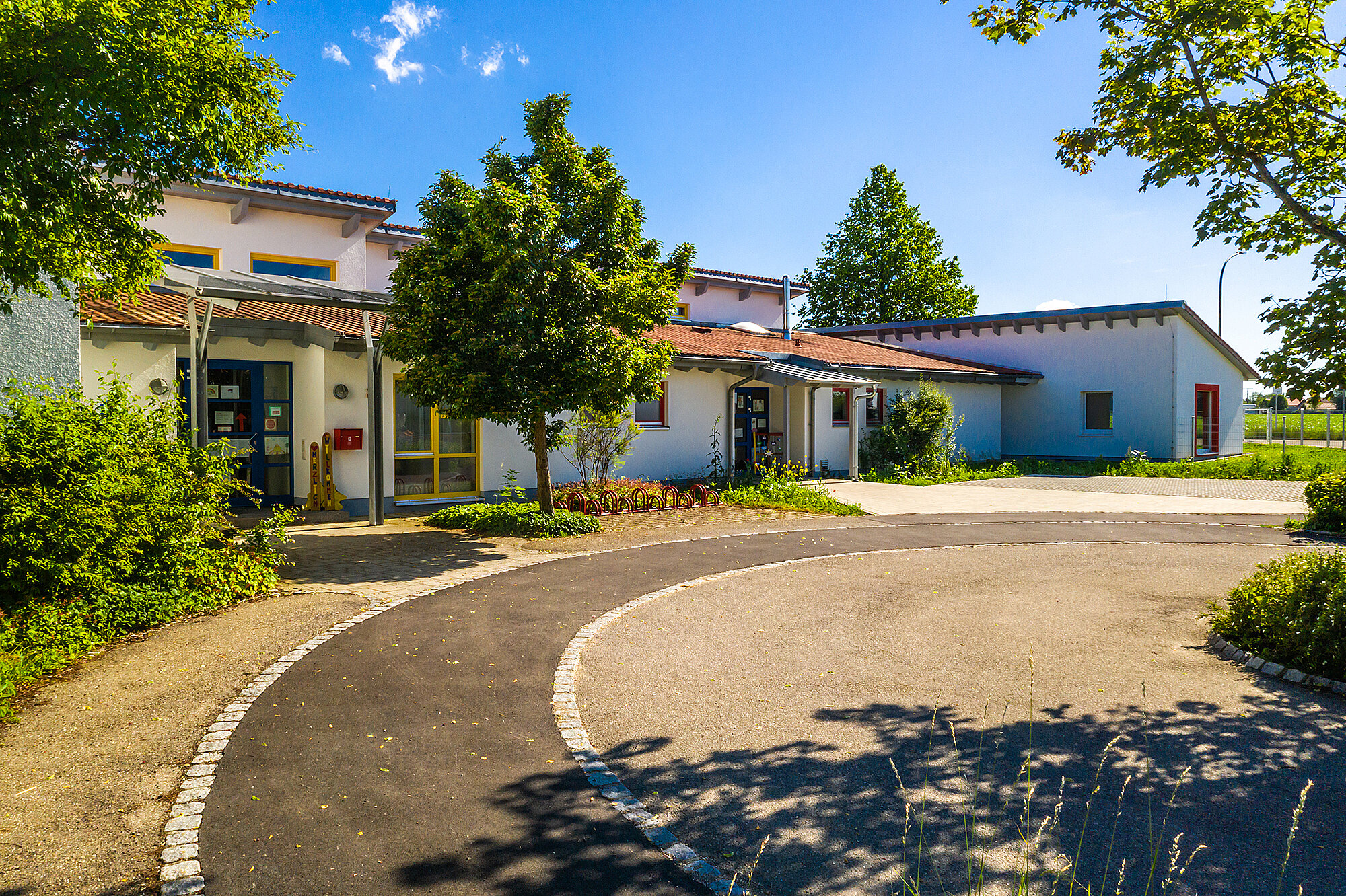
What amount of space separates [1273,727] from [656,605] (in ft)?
16.2

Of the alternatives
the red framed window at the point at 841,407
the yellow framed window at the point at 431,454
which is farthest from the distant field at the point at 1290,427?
the yellow framed window at the point at 431,454

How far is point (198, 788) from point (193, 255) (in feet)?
52.2

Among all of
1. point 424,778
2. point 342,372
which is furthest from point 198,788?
point 342,372

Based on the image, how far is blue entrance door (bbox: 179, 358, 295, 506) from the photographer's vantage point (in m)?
13.8

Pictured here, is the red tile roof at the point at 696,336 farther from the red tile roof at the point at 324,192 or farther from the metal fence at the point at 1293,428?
the metal fence at the point at 1293,428

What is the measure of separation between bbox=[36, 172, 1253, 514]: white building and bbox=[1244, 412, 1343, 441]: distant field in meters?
23.8

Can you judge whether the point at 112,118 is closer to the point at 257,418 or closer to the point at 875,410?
the point at 257,418

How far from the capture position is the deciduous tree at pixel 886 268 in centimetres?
4869

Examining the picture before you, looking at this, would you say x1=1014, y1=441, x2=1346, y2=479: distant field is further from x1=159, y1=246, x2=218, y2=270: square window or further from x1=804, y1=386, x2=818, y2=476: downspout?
x1=159, y1=246, x2=218, y2=270: square window

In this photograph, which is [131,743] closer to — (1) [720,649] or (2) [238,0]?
(1) [720,649]

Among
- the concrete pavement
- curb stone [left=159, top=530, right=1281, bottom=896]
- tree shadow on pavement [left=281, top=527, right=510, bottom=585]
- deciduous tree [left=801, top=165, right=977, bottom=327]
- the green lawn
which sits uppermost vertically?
deciduous tree [left=801, top=165, right=977, bottom=327]

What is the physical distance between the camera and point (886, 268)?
49.1 meters

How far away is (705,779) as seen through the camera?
426cm

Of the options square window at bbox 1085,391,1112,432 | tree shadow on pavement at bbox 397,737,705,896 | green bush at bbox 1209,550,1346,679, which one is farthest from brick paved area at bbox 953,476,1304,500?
tree shadow on pavement at bbox 397,737,705,896
